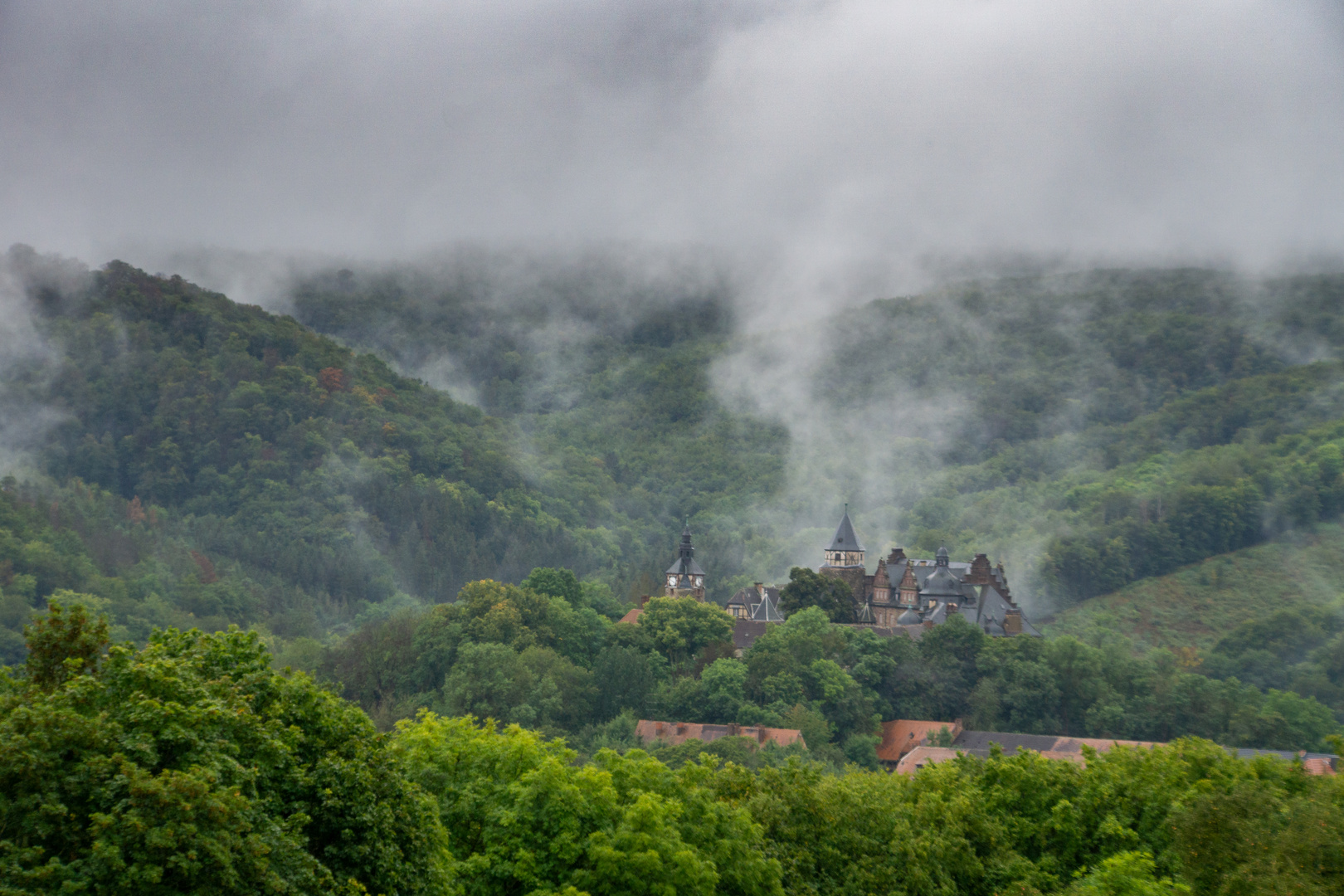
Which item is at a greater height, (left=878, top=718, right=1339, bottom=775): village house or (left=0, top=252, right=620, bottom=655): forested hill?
(left=0, top=252, right=620, bottom=655): forested hill

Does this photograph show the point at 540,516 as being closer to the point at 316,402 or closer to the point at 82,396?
the point at 316,402

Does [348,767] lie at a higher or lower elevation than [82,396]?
lower

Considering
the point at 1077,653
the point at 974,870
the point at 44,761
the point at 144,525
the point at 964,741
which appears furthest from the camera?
the point at 144,525

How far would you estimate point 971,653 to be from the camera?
9156 cm

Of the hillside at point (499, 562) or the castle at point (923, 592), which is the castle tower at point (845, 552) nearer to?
the castle at point (923, 592)

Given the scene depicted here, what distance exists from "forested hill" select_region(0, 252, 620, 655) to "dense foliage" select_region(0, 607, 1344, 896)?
10990cm

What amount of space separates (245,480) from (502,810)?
159965 millimetres

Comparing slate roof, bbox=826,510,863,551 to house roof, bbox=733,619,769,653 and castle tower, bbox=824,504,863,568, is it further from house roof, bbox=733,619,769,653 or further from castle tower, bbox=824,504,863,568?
house roof, bbox=733,619,769,653

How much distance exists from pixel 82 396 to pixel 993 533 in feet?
470

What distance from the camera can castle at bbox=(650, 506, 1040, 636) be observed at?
344ft

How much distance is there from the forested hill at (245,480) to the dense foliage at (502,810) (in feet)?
361

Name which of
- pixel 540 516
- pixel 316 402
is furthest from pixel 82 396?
pixel 540 516

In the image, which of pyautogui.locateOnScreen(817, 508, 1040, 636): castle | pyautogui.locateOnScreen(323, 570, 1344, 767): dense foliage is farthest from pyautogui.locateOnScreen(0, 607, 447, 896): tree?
pyautogui.locateOnScreen(817, 508, 1040, 636): castle

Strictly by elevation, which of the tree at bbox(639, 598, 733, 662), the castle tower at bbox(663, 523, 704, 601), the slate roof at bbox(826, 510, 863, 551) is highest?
the slate roof at bbox(826, 510, 863, 551)
